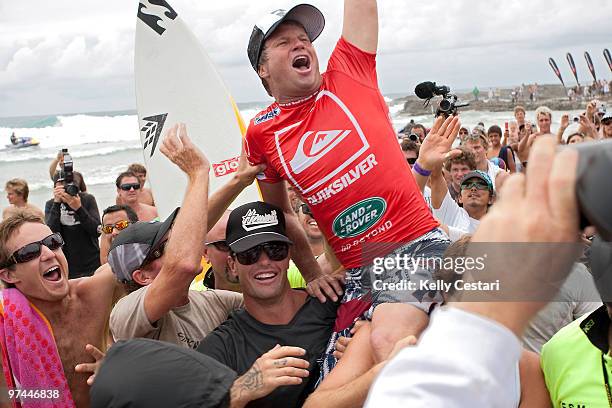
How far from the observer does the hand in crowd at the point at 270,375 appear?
84.0 inches

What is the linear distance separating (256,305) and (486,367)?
2.26m

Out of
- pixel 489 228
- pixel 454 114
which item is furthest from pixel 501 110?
pixel 489 228

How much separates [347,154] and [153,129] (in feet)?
12.2

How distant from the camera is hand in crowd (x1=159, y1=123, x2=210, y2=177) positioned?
9.07 feet

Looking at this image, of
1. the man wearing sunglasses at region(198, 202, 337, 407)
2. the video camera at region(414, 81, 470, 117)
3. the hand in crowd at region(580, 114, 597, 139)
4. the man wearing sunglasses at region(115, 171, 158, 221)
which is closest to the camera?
the man wearing sunglasses at region(198, 202, 337, 407)

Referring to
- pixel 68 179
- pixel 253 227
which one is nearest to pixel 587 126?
pixel 68 179

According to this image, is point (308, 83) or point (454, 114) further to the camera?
point (454, 114)

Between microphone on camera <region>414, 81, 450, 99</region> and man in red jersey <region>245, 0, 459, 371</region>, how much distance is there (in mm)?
721

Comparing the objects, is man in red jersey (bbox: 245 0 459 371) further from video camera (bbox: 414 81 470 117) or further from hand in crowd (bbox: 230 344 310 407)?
video camera (bbox: 414 81 470 117)

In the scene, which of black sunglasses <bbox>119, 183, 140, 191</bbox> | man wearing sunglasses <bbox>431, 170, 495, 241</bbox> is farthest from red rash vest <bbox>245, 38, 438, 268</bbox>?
black sunglasses <bbox>119, 183, 140, 191</bbox>

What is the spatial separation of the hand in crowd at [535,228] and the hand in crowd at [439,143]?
2962mm

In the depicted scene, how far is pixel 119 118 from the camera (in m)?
40.7

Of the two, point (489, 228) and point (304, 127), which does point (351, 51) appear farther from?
point (489, 228)

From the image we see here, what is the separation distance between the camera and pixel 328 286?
3041 mm
